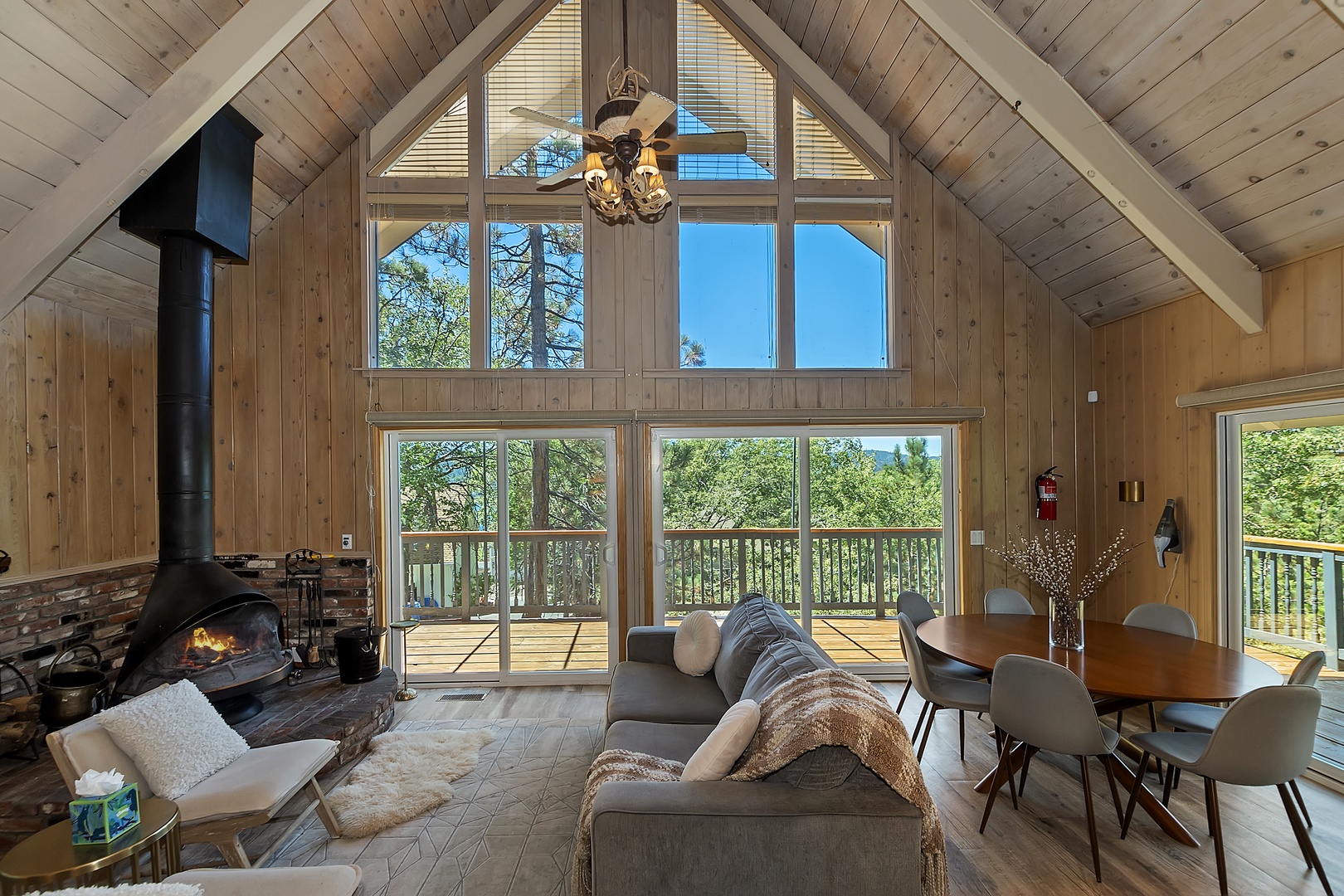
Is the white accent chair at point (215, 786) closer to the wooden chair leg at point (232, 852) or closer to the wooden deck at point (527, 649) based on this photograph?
the wooden chair leg at point (232, 852)

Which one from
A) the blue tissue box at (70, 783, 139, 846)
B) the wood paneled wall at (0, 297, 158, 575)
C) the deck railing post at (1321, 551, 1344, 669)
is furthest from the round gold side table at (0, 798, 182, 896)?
the deck railing post at (1321, 551, 1344, 669)

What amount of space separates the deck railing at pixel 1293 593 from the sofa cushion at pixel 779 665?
2669mm

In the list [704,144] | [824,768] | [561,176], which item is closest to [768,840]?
[824,768]

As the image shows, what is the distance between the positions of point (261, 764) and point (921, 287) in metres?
4.81

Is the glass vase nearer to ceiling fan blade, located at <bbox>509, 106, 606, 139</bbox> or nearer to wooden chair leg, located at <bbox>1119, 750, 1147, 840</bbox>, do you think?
wooden chair leg, located at <bbox>1119, 750, 1147, 840</bbox>

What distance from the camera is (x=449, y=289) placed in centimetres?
512

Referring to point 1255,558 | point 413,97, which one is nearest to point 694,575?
point 1255,558

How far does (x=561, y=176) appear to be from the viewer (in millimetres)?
3342

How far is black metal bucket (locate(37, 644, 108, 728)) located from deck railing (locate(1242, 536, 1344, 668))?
6.06m

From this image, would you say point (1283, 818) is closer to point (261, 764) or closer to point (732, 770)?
point (732, 770)

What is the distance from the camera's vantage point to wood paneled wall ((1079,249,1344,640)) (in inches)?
140

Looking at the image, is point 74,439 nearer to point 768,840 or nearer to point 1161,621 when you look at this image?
point 768,840

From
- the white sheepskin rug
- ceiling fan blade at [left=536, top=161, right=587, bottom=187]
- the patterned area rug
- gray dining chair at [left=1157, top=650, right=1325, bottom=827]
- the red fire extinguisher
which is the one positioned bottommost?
the patterned area rug

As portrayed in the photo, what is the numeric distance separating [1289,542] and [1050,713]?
2091mm
